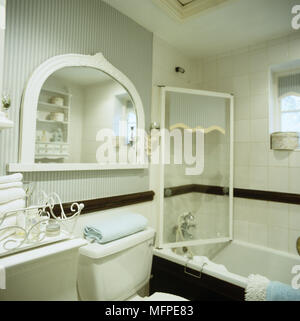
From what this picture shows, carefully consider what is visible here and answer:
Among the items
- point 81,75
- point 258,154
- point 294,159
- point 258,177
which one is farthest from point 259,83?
point 81,75

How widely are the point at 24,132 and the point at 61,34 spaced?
0.64 m

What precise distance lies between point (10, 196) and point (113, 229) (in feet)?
1.92

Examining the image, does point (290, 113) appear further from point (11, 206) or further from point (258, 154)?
point (11, 206)

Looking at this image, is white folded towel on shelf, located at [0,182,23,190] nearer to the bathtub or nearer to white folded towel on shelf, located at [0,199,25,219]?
white folded towel on shelf, located at [0,199,25,219]

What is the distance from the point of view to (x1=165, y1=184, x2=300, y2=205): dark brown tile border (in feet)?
6.47

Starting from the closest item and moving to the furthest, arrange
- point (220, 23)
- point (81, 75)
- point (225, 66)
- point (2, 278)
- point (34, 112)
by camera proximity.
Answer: point (2, 278) → point (34, 112) → point (81, 75) → point (220, 23) → point (225, 66)

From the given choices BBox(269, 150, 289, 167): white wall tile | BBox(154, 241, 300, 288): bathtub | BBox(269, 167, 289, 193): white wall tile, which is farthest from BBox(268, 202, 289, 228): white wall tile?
BBox(269, 150, 289, 167): white wall tile

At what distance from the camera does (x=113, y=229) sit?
4.33 feet

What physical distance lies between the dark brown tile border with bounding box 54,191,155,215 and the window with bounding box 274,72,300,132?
1433 millimetres

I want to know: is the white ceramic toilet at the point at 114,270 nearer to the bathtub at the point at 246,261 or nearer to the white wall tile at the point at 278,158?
the bathtub at the point at 246,261

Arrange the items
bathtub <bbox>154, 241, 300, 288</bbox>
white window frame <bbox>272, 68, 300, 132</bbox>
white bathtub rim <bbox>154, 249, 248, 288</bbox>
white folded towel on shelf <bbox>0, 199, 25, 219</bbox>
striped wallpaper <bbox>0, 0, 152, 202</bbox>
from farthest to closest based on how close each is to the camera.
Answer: white window frame <bbox>272, 68, 300, 132</bbox>
bathtub <bbox>154, 241, 300, 288</bbox>
white bathtub rim <bbox>154, 249, 248, 288</bbox>
striped wallpaper <bbox>0, 0, 152, 202</bbox>
white folded towel on shelf <bbox>0, 199, 25, 219</bbox>

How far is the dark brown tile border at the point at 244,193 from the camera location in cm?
197

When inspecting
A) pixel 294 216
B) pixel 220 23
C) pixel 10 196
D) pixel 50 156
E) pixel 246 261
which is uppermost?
pixel 220 23
